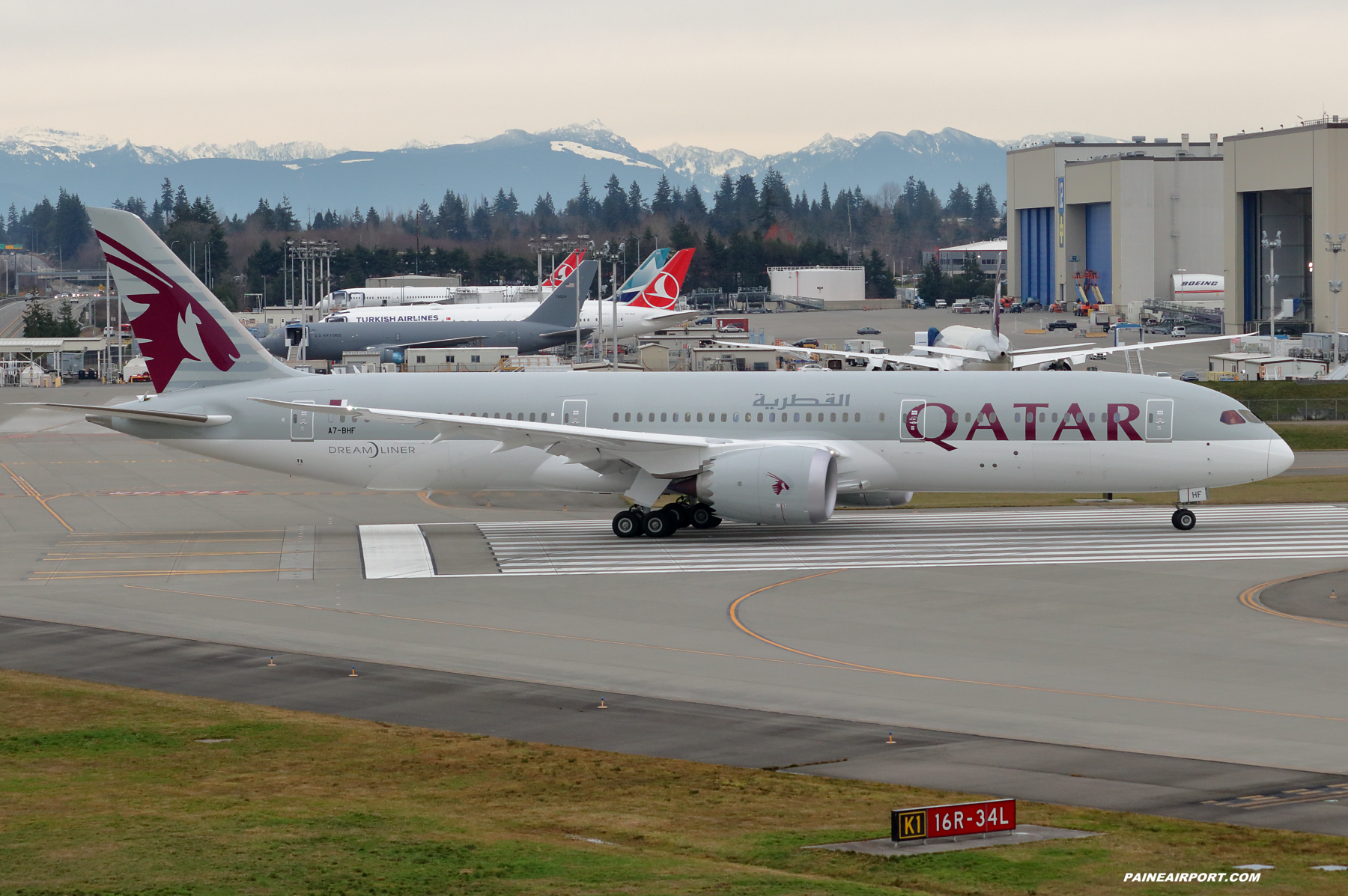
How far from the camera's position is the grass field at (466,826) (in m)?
13.9

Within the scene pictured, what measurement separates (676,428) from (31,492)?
1024 inches

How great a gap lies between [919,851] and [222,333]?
34.1m

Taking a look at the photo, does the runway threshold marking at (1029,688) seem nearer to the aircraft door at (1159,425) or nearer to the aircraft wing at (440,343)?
the aircraft door at (1159,425)

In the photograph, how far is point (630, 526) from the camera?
135 ft

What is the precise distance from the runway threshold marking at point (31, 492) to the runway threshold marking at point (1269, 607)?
108 ft

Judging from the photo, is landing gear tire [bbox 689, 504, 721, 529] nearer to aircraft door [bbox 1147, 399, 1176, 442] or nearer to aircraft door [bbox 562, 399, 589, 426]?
aircraft door [bbox 562, 399, 589, 426]

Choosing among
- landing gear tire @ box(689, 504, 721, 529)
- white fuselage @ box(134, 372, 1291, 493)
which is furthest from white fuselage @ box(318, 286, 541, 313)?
landing gear tire @ box(689, 504, 721, 529)

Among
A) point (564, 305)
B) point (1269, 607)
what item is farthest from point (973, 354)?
point (1269, 607)

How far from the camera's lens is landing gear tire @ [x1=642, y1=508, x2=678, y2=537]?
41312mm

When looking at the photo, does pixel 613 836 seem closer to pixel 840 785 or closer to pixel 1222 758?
pixel 840 785

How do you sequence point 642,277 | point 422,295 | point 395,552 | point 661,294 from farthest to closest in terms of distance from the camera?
1. point 422,295
2. point 642,277
3. point 661,294
4. point 395,552

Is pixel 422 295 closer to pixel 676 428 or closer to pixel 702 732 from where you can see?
pixel 676 428

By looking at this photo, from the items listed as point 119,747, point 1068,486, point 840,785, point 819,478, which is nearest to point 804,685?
point 840,785

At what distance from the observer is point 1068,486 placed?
40375 mm
